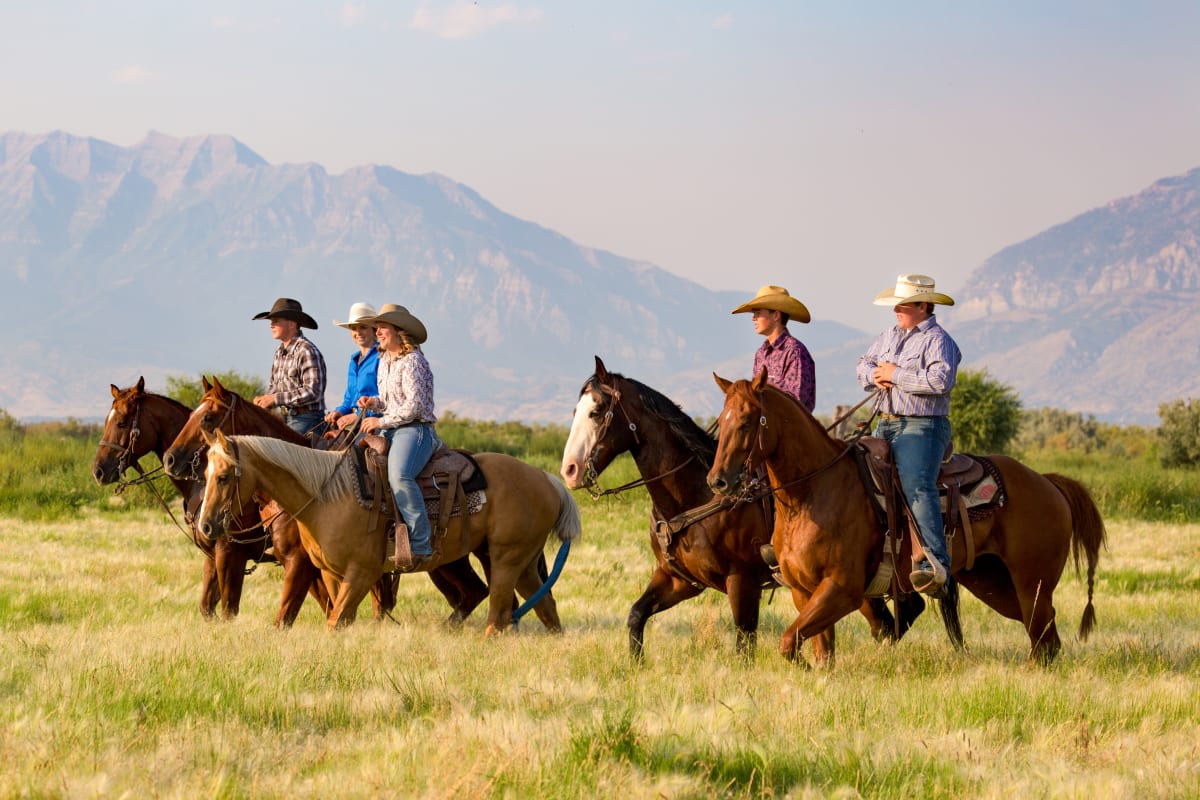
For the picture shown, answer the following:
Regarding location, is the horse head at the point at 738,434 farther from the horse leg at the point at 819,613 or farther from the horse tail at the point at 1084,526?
the horse tail at the point at 1084,526

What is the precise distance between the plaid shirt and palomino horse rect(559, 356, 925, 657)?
3.32m

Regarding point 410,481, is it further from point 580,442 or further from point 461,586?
point 461,586

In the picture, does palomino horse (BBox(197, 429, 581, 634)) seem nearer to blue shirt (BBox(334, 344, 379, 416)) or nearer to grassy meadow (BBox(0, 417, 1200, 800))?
grassy meadow (BBox(0, 417, 1200, 800))

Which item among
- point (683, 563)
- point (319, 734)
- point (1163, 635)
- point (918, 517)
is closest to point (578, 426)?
point (683, 563)

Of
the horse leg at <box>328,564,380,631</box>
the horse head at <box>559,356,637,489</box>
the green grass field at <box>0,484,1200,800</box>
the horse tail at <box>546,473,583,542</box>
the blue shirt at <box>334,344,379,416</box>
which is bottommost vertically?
the green grass field at <box>0,484,1200,800</box>

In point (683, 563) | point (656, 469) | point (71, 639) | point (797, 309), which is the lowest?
point (71, 639)

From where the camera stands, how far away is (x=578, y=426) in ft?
28.3

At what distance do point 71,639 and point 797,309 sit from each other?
5.72 meters

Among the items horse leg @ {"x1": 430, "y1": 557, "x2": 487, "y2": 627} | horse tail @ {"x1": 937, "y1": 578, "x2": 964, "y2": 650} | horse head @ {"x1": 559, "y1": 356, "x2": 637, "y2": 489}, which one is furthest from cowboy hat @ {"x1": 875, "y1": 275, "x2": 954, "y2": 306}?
horse leg @ {"x1": 430, "y1": 557, "x2": 487, "y2": 627}

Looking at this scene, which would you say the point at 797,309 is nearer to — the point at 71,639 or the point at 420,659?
the point at 420,659

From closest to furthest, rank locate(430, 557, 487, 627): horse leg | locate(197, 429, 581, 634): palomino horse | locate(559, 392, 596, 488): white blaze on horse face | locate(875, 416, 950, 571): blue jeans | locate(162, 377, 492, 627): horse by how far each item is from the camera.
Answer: locate(875, 416, 950, 571): blue jeans, locate(559, 392, 596, 488): white blaze on horse face, locate(197, 429, 581, 634): palomino horse, locate(162, 377, 492, 627): horse, locate(430, 557, 487, 627): horse leg

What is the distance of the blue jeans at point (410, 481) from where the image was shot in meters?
9.40

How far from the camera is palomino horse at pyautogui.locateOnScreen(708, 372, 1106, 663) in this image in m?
7.62

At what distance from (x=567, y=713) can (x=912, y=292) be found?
397cm
